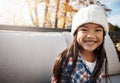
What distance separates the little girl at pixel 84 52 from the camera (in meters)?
1.48

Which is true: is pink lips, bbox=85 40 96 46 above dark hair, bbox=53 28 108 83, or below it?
above

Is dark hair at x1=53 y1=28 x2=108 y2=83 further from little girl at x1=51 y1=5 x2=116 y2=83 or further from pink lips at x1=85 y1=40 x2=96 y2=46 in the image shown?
pink lips at x1=85 y1=40 x2=96 y2=46

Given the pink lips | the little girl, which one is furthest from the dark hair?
the pink lips

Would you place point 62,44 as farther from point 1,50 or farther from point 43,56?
point 1,50

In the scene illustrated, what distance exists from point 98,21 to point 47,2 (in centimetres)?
574

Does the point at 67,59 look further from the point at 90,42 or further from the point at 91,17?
the point at 91,17

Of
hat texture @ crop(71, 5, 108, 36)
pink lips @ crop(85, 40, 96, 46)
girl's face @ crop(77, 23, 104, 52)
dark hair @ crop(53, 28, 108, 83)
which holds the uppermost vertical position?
hat texture @ crop(71, 5, 108, 36)

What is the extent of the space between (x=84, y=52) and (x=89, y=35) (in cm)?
23

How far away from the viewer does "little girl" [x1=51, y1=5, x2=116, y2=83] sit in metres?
1.48

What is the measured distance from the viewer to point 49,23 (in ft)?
23.5

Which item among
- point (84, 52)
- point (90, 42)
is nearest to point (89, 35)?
point (90, 42)

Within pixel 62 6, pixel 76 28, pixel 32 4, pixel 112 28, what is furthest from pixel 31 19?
pixel 76 28

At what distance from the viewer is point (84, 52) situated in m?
1.64

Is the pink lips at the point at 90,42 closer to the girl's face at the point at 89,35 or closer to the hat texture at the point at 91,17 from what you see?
the girl's face at the point at 89,35
